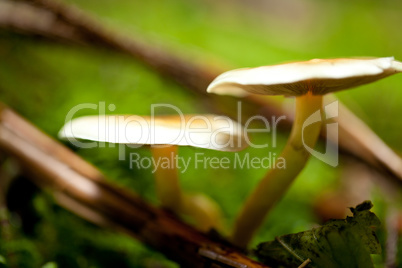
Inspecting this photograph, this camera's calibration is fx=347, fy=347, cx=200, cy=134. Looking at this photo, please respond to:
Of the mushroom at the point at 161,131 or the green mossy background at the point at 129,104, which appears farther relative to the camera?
the green mossy background at the point at 129,104

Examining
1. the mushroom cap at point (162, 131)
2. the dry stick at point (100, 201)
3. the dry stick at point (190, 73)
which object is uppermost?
the dry stick at point (190, 73)

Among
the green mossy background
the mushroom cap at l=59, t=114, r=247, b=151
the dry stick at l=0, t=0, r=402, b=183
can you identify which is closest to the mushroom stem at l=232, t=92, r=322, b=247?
the mushroom cap at l=59, t=114, r=247, b=151

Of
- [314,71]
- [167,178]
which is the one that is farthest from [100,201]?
[314,71]

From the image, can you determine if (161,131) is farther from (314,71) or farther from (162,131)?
(314,71)

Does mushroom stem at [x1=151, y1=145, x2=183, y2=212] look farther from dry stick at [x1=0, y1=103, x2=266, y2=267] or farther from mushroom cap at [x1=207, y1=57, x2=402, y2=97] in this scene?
mushroom cap at [x1=207, y1=57, x2=402, y2=97]

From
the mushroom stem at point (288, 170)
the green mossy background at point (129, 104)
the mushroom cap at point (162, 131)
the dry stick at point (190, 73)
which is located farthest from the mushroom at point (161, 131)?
the dry stick at point (190, 73)

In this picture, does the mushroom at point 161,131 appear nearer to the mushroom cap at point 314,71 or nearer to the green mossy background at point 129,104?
the mushroom cap at point 314,71

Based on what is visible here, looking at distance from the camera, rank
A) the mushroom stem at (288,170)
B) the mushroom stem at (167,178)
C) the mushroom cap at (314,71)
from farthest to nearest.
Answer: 1. the mushroom stem at (167,178)
2. the mushroom stem at (288,170)
3. the mushroom cap at (314,71)
